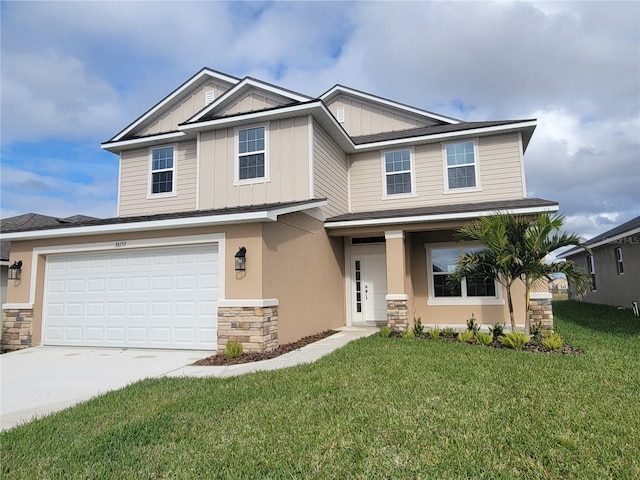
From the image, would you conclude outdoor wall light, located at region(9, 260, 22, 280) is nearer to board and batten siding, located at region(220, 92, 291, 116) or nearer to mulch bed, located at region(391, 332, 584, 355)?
board and batten siding, located at region(220, 92, 291, 116)

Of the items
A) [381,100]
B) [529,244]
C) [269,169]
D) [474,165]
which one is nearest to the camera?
[529,244]

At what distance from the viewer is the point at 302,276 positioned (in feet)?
31.8

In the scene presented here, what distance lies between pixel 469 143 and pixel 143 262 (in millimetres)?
9570

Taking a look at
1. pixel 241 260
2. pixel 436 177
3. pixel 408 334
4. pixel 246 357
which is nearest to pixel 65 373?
pixel 246 357

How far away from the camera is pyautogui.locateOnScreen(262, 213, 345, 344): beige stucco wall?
846 cm

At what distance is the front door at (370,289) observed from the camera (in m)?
12.3

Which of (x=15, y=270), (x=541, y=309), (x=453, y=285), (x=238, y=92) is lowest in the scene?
(x=541, y=309)

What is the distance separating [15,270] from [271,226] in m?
6.53

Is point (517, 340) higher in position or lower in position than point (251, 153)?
lower

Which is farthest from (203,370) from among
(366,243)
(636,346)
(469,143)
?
(469,143)

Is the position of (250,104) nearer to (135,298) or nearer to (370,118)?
(370,118)

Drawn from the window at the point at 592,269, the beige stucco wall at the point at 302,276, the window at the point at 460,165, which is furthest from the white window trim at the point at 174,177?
the window at the point at 592,269

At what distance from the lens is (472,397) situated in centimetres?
457

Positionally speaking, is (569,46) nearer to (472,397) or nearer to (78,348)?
(472,397)
